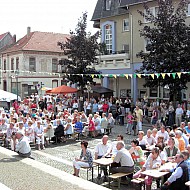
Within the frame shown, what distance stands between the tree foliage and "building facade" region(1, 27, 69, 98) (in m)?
14.7

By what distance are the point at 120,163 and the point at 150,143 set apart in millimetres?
2965

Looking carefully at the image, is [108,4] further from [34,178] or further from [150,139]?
[34,178]

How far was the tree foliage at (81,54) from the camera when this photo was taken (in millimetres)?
30594

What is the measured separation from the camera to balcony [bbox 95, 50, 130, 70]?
31359 millimetres

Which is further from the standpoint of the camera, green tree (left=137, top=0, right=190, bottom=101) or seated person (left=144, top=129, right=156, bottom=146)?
green tree (left=137, top=0, right=190, bottom=101)

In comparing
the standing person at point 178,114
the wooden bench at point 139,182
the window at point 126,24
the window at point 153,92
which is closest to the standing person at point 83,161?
the wooden bench at point 139,182

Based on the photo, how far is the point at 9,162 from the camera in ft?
37.2

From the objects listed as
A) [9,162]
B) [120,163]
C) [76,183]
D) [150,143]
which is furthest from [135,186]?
[9,162]

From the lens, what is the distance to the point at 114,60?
31.6 meters

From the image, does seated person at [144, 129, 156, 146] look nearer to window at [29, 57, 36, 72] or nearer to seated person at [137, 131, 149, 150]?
seated person at [137, 131, 149, 150]

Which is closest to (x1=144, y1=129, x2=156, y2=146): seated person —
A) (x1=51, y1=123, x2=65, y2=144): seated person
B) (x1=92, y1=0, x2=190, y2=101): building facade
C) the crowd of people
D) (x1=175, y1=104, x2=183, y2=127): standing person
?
the crowd of people

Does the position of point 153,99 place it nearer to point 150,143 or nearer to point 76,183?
point 150,143

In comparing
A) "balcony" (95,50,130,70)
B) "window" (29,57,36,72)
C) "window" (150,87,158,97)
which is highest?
"window" (29,57,36,72)

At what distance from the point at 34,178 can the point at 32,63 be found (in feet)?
130
